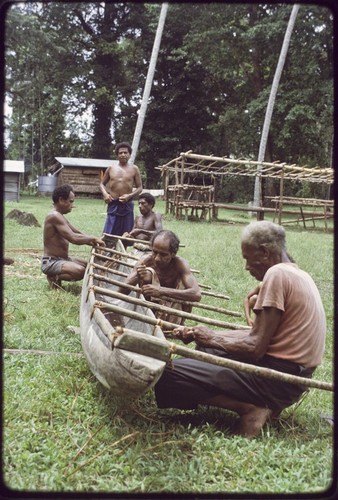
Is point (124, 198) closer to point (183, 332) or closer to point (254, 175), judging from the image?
point (183, 332)

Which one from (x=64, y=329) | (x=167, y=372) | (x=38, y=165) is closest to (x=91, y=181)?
(x=38, y=165)

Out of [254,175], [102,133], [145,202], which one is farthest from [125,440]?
[102,133]

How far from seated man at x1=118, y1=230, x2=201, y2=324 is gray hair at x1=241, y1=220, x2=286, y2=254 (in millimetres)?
1270

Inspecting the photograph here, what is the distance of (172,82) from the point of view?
30.9m

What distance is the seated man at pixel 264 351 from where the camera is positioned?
10.3ft

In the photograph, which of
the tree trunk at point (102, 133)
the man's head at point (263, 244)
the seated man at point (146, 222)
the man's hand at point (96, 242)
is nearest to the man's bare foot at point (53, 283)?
the man's hand at point (96, 242)

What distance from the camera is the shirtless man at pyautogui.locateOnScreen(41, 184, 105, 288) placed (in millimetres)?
6492

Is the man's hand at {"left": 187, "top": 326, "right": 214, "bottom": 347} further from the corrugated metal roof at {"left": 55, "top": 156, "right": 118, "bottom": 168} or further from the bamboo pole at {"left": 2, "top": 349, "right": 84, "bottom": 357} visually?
the corrugated metal roof at {"left": 55, "top": 156, "right": 118, "bottom": 168}

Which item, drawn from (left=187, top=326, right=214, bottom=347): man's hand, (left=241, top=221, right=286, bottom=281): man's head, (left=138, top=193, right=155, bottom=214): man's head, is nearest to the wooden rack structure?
(left=138, top=193, right=155, bottom=214): man's head

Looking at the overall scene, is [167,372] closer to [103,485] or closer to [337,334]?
[103,485]

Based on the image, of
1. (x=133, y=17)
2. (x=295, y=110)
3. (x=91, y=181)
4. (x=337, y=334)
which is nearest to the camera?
(x=337, y=334)

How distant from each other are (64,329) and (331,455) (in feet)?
9.60

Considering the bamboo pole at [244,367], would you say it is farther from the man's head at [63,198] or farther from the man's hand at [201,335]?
the man's head at [63,198]

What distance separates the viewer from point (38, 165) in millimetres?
37812
